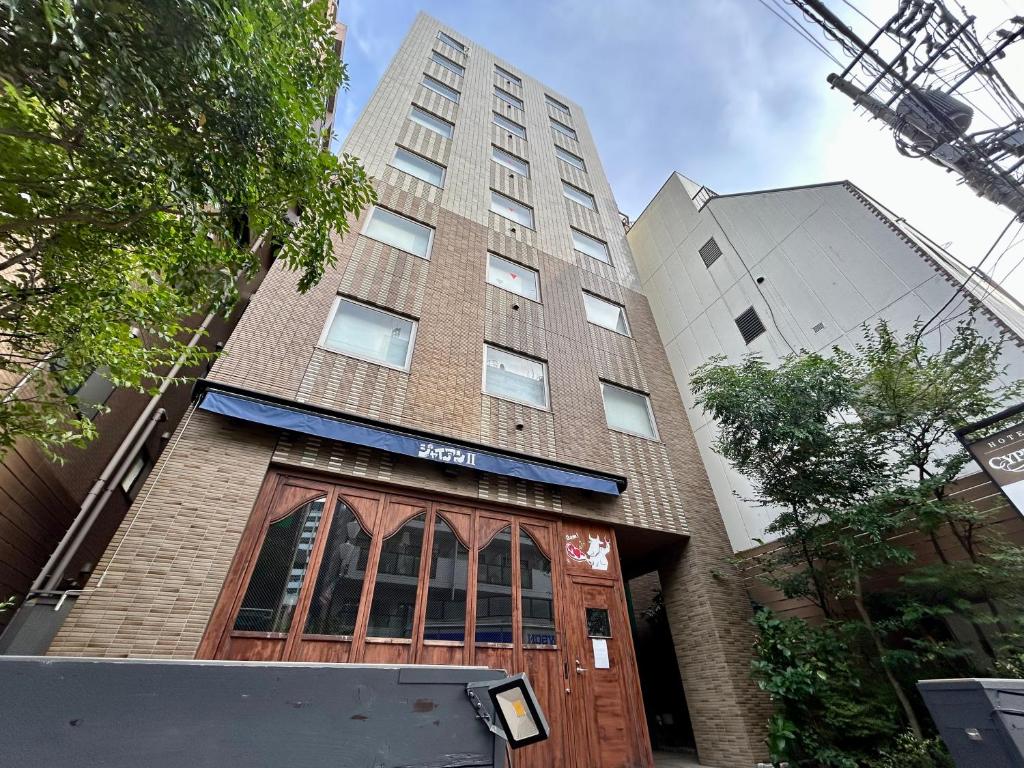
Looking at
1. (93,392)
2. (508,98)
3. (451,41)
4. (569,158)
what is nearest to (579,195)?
(569,158)

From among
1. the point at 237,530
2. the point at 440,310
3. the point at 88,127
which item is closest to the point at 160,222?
the point at 88,127

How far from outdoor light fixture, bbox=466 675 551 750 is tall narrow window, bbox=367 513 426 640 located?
391 centimetres

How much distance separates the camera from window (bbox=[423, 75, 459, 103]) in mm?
14945

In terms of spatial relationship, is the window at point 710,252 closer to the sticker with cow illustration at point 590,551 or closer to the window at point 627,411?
the window at point 627,411

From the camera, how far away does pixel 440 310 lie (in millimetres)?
8664

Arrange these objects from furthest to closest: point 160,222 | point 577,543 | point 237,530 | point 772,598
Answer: point 772,598 < point 577,543 < point 237,530 < point 160,222

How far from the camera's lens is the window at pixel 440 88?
14945 millimetres

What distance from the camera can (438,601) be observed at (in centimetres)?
577

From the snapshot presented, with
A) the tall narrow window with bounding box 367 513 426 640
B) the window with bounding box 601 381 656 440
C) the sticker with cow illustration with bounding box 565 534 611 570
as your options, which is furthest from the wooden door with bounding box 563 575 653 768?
the window with bounding box 601 381 656 440

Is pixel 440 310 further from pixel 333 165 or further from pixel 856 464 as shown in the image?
pixel 856 464

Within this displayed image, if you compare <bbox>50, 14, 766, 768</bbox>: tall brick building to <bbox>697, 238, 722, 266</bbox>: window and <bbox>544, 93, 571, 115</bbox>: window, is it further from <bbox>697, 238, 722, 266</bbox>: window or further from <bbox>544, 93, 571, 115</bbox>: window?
<bbox>544, 93, 571, 115</bbox>: window

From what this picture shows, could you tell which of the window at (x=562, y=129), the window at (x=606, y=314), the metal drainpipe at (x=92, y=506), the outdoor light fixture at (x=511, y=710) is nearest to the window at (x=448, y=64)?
the window at (x=562, y=129)

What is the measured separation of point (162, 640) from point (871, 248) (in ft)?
42.9

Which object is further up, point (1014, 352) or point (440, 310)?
point (440, 310)
